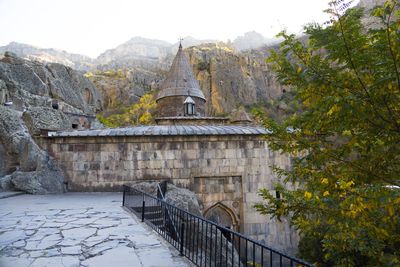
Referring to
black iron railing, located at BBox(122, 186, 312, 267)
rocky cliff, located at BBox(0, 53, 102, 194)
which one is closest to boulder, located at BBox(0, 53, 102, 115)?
rocky cliff, located at BBox(0, 53, 102, 194)

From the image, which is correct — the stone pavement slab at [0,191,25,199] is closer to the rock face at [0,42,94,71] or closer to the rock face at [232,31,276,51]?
the rock face at [0,42,94,71]

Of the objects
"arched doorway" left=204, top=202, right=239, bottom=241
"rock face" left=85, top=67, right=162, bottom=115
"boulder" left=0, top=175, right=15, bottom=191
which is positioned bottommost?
"arched doorway" left=204, top=202, right=239, bottom=241

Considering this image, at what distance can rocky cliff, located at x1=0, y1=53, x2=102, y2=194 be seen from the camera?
793 cm

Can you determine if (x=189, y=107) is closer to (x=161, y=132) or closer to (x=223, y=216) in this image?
(x=161, y=132)

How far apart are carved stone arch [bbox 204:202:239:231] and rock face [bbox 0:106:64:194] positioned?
4814mm

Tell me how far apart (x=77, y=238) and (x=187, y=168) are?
4655 millimetres

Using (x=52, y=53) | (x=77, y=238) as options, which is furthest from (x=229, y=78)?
(x=52, y=53)

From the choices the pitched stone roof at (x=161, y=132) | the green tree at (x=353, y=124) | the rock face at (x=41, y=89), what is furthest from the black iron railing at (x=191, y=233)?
the rock face at (x=41, y=89)

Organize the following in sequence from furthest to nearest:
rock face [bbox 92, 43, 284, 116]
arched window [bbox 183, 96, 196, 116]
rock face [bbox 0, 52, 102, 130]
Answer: rock face [bbox 92, 43, 284, 116] → arched window [bbox 183, 96, 196, 116] → rock face [bbox 0, 52, 102, 130]

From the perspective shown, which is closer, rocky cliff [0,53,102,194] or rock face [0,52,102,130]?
rocky cliff [0,53,102,194]

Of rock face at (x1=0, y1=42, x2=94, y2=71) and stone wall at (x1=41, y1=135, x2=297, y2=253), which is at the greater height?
rock face at (x1=0, y1=42, x2=94, y2=71)

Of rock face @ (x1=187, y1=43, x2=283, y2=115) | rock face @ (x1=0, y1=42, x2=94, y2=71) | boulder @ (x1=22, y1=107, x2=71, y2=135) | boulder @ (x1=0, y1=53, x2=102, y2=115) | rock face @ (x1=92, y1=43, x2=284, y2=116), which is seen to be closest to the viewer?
boulder @ (x1=22, y1=107, x2=71, y2=135)

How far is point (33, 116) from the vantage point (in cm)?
991

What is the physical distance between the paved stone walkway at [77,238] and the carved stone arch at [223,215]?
10.7ft
